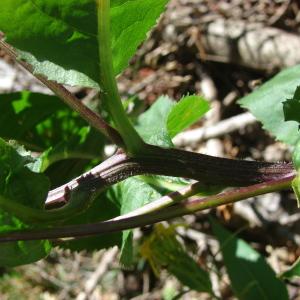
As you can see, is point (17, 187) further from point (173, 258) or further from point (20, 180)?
point (173, 258)

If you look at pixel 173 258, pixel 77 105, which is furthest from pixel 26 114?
pixel 77 105

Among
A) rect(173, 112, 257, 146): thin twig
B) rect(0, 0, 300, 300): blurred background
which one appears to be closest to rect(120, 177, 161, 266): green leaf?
rect(0, 0, 300, 300): blurred background

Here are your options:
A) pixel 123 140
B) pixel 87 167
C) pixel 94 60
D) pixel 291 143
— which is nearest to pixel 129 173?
→ pixel 123 140

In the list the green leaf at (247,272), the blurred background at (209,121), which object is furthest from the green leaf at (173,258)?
the blurred background at (209,121)

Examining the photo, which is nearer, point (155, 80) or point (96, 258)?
point (96, 258)

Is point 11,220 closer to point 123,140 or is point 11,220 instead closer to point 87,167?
point 123,140

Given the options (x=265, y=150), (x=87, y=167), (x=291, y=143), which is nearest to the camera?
(x=291, y=143)
